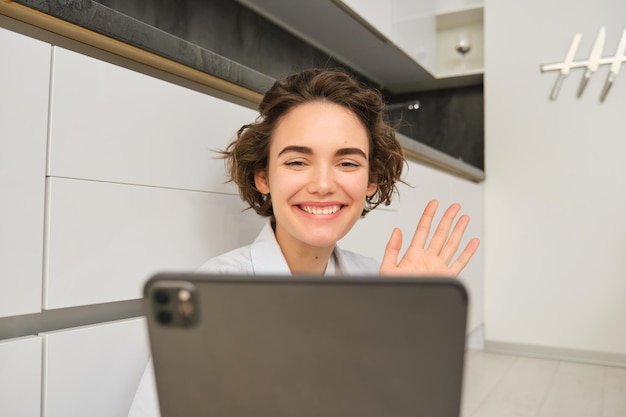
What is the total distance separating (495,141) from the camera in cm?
279

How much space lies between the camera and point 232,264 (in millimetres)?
822

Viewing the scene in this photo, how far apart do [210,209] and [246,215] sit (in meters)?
0.13

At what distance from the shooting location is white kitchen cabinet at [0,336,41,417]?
61cm

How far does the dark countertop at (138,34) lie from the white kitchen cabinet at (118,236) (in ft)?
0.71

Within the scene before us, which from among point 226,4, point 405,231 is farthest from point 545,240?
point 226,4

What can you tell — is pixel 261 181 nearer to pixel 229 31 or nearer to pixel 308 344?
pixel 308 344

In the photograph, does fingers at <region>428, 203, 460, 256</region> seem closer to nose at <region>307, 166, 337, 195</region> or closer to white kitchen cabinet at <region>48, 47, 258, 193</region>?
nose at <region>307, 166, 337, 195</region>

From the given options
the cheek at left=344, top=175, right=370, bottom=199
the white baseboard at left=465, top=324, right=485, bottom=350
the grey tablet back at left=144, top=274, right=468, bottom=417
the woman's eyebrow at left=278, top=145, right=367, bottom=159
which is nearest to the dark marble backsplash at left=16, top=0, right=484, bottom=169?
the woman's eyebrow at left=278, top=145, right=367, bottom=159

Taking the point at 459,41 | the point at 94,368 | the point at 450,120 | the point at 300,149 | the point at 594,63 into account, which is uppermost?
the point at 459,41

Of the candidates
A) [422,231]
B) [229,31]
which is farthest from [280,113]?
[229,31]

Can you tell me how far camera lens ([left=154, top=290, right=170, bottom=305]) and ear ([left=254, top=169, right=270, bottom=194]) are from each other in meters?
0.68

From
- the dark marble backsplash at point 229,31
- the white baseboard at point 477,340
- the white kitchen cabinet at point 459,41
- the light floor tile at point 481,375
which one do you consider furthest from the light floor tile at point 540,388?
the white kitchen cabinet at point 459,41

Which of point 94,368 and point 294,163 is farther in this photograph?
point 294,163

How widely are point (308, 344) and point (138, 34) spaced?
65 cm
